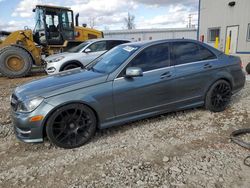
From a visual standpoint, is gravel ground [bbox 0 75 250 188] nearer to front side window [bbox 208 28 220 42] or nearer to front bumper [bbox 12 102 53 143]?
front bumper [bbox 12 102 53 143]

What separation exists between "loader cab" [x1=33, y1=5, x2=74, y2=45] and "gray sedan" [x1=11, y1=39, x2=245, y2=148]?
7.50m

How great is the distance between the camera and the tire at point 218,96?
4402 millimetres

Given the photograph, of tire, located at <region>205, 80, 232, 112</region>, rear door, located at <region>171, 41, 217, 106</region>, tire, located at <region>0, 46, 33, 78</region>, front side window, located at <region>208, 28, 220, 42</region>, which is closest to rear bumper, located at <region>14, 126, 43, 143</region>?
rear door, located at <region>171, 41, 217, 106</region>

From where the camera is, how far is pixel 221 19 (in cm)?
1482

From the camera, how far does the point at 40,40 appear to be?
10898 mm

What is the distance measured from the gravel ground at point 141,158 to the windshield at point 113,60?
113cm

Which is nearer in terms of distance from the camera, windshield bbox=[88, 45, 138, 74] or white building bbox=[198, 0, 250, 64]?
windshield bbox=[88, 45, 138, 74]

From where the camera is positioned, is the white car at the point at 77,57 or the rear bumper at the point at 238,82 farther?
the white car at the point at 77,57

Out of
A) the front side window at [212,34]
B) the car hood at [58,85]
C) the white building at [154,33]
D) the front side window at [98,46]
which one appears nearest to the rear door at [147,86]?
the car hood at [58,85]

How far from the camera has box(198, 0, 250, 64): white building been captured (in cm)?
1334

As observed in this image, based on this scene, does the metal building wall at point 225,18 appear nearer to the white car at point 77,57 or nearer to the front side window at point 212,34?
the front side window at point 212,34

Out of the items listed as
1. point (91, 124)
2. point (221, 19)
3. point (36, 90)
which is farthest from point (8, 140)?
point (221, 19)

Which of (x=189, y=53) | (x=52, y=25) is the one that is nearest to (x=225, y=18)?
(x=52, y=25)

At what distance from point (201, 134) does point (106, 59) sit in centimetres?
225
